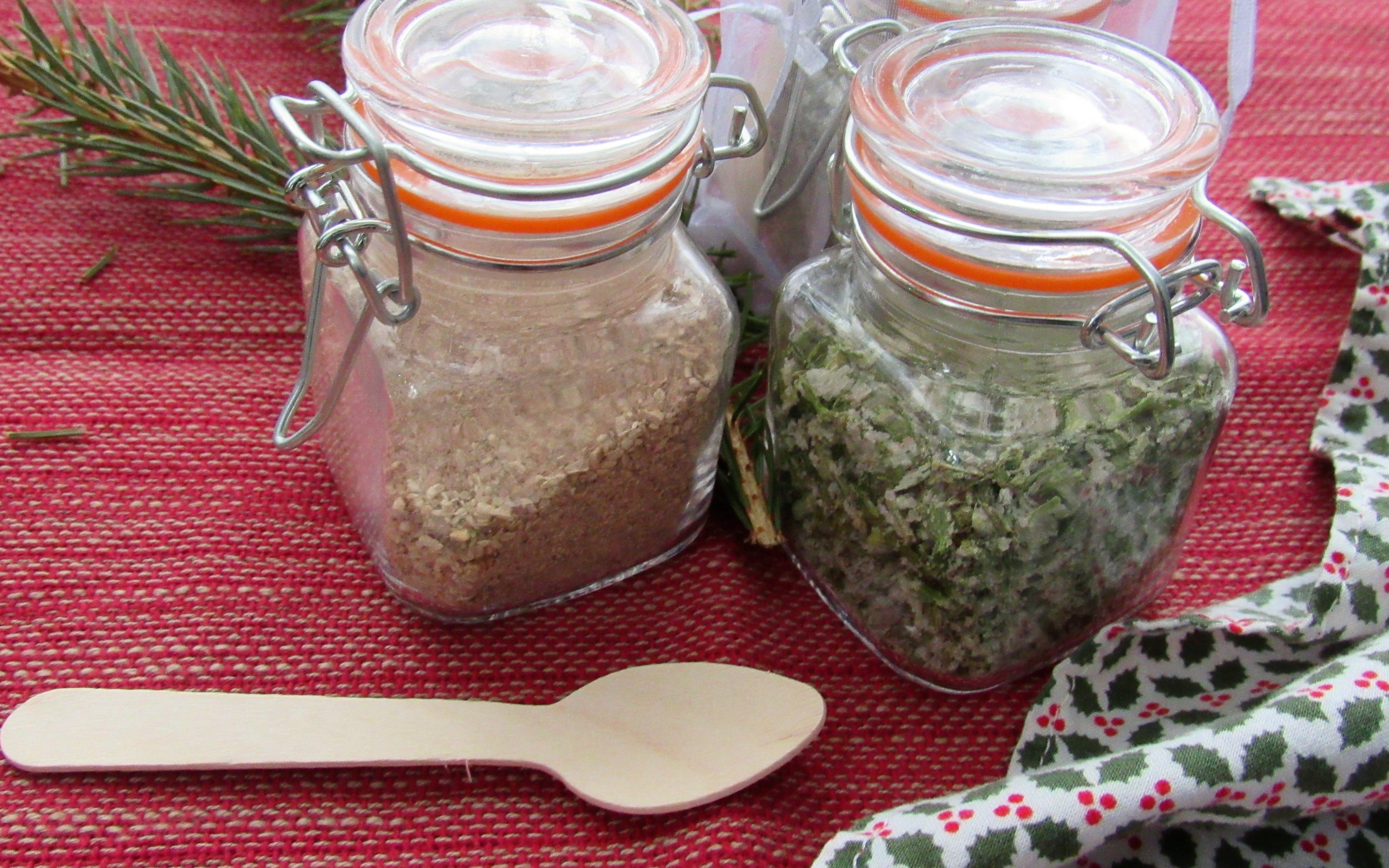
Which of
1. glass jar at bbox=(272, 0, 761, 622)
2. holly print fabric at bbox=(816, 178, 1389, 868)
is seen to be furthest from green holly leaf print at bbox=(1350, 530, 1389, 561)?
glass jar at bbox=(272, 0, 761, 622)

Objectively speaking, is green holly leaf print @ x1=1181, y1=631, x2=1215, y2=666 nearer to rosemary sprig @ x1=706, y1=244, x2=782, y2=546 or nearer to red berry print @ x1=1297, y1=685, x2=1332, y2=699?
red berry print @ x1=1297, y1=685, x2=1332, y2=699

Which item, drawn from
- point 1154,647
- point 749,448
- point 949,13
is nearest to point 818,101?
point 949,13

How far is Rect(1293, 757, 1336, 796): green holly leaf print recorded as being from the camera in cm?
47

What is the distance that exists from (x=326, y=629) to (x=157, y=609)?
0.09m

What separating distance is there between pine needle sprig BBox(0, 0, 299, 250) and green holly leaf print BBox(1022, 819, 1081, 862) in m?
0.56

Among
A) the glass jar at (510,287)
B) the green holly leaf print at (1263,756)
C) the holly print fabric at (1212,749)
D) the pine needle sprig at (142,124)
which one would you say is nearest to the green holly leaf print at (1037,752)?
the holly print fabric at (1212,749)

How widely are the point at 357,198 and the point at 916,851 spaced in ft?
1.22

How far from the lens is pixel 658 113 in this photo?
1.50 ft

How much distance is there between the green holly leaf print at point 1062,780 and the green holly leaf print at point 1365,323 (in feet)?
1.38

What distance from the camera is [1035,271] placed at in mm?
460

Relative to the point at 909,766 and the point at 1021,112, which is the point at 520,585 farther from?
the point at 1021,112

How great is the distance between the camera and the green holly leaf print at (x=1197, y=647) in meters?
0.58

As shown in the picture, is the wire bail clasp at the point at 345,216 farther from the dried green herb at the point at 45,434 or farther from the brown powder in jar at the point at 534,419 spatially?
the dried green herb at the point at 45,434

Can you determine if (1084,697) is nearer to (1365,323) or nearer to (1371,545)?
(1371,545)
